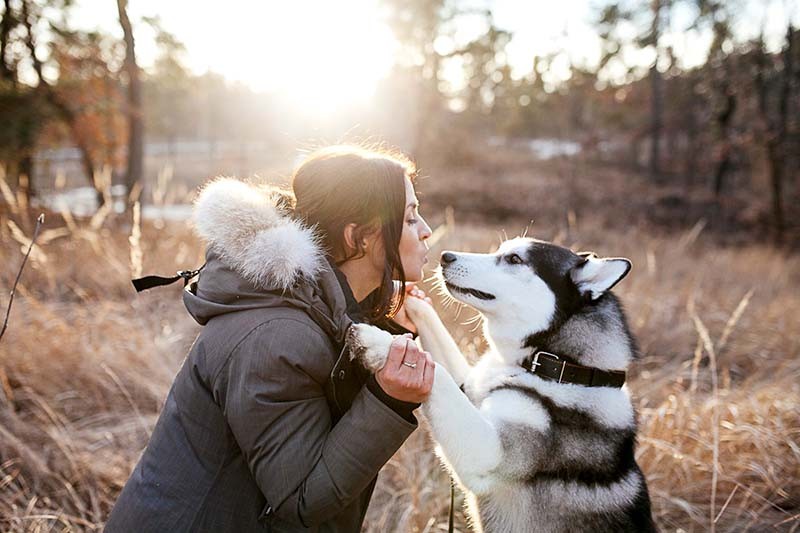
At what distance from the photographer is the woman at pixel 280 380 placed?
170 centimetres

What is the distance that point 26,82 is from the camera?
40.2ft

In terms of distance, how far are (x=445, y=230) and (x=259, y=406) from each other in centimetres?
A: 301

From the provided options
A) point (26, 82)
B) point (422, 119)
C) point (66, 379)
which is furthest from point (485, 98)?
point (66, 379)

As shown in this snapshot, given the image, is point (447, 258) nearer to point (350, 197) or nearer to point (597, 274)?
point (597, 274)

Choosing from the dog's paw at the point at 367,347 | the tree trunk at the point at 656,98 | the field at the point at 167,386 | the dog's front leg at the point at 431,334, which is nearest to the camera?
the dog's paw at the point at 367,347

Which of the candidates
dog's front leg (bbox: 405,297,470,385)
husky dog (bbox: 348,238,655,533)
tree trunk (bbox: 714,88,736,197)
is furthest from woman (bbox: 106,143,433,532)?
tree trunk (bbox: 714,88,736,197)

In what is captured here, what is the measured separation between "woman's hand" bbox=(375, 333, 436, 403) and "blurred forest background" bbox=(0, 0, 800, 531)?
1177 mm

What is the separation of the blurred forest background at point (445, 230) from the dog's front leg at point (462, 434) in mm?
976

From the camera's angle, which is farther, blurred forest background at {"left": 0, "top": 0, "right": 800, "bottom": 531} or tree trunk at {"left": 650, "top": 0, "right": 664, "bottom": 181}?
tree trunk at {"left": 650, "top": 0, "right": 664, "bottom": 181}

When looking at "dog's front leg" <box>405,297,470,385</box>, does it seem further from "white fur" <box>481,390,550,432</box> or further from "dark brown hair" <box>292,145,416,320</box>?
"dark brown hair" <box>292,145,416,320</box>

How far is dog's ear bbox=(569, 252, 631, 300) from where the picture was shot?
7.97 ft

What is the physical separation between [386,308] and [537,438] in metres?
0.70

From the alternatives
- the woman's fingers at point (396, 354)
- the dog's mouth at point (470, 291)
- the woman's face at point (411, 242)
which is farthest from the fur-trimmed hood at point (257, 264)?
the dog's mouth at point (470, 291)

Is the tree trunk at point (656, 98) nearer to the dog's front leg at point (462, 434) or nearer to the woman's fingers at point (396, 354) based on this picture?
the dog's front leg at point (462, 434)
